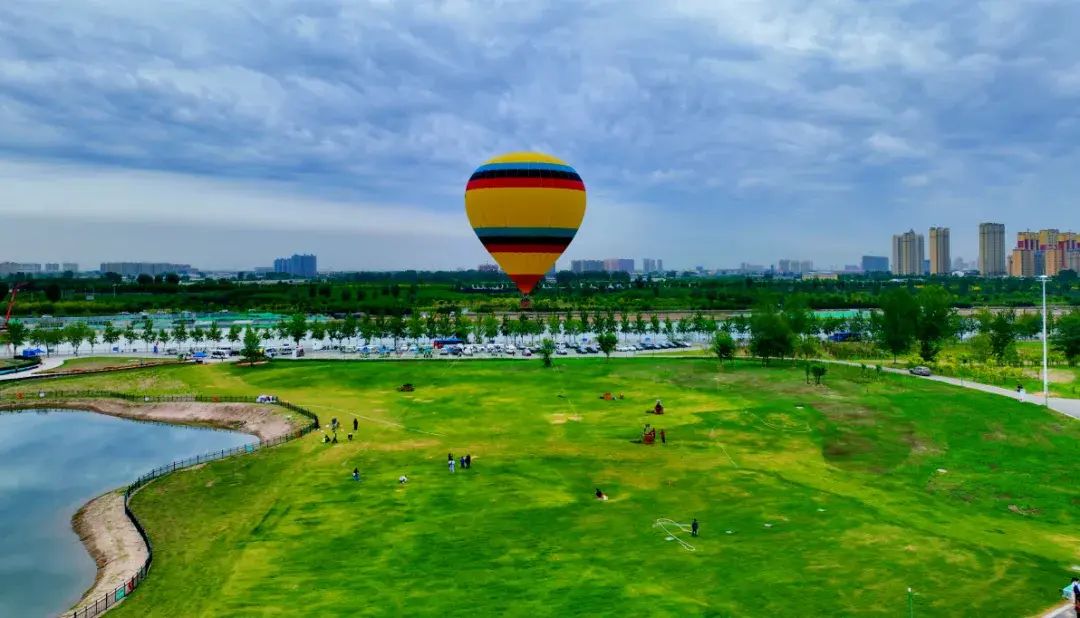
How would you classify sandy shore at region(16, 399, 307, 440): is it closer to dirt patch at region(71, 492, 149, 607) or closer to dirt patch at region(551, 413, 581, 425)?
dirt patch at region(71, 492, 149, 607)

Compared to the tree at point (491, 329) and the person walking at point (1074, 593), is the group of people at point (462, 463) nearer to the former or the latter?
the person walking at point (1074, 593)

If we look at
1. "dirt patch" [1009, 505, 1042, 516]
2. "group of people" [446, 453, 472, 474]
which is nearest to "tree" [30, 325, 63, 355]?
"group of people" [446, 453, 472, 474]

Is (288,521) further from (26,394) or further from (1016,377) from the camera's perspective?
(1016,377)

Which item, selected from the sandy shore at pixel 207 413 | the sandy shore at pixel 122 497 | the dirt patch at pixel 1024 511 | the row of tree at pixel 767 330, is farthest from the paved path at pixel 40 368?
the dirt patch at pixel 1024 511

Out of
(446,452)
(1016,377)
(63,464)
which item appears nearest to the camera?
(446,452)

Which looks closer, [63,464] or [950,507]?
[950,507]

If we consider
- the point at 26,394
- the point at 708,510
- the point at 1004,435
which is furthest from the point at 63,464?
the point at 1004,435

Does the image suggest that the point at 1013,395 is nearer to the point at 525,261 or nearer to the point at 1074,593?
the point at 1074,593

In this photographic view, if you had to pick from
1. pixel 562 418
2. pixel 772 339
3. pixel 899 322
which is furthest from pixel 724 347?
pixel 562 418
